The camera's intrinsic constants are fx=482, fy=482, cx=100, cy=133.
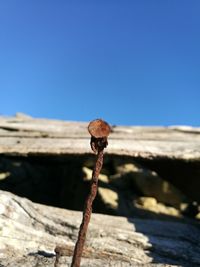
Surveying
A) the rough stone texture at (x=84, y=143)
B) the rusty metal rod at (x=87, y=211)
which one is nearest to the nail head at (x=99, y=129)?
the rusty metal rod at (x=87, y=211)


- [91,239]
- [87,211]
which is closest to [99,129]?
[87,211]

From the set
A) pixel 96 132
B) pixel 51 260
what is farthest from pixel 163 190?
pixel 96 132

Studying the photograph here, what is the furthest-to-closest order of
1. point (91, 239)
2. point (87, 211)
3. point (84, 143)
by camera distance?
point (84, 143) < point (91, 239) < point (87, 211)

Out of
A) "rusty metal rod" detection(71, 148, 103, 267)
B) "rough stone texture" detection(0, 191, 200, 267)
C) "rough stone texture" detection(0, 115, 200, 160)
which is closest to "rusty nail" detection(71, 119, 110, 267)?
"rusty metal rod" detection(71, 148, 103, 267)

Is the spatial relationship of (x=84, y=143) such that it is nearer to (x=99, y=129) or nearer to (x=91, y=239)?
(x=91, y=239)

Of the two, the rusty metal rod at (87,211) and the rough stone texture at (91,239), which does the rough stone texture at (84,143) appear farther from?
the rusty metal rod at (87,211)

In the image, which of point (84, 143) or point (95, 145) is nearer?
point (95, 145)

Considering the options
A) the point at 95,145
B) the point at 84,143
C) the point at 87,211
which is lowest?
the point at 87,211

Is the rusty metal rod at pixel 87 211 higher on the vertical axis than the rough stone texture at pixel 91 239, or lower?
lower
